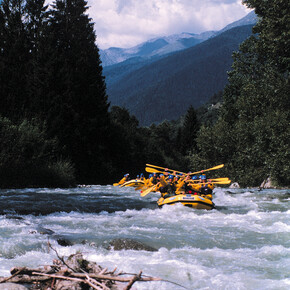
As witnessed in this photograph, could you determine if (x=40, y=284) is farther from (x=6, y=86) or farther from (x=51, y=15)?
(x=51, y=15)

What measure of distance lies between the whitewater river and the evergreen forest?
11.1m

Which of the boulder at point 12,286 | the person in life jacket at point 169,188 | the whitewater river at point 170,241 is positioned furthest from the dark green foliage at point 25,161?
the boulder at point 12,286

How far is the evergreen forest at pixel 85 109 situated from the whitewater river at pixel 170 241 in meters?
11.1

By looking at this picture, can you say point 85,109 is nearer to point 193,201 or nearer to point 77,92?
point 77,92

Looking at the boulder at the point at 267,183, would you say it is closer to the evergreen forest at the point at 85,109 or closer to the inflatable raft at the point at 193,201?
the evergreen forest at the point at 85,109

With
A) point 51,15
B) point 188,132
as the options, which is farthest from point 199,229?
point 188,132

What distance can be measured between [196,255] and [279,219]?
541 centimetres

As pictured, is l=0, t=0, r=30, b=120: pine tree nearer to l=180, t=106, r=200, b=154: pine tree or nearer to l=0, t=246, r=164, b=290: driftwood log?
l=0, t=246, r=164, b=290: driftwood log

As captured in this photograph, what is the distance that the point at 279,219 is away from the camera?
11.7 m

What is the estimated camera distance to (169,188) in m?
16.2

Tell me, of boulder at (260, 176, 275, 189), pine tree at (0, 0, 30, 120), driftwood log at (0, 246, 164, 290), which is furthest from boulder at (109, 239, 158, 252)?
pine tree at (0, 0, 30, 120)

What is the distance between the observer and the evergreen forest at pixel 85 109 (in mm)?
24031

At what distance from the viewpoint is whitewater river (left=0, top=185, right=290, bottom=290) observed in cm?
594

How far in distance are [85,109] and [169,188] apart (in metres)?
21.7
